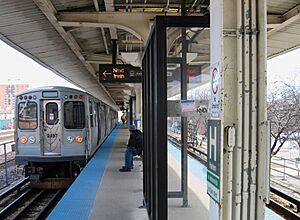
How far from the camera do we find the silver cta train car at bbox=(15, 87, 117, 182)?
9.27 meters

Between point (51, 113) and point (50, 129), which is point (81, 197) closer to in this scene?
point (50, 129)

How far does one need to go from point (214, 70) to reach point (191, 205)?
3678 millimetres

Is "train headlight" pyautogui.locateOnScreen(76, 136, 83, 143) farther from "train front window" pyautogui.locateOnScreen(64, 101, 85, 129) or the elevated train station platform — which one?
the elevated train station platform

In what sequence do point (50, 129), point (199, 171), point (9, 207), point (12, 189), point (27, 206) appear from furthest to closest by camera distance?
1. point (50, 129)
2. point (12, 189)
3. point (27, 206)
4. point (9, 207)
5. point (199, 171)

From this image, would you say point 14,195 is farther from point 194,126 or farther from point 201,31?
point 201,31

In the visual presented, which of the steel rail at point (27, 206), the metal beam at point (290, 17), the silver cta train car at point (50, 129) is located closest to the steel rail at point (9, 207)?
the steel rail at point (27, 206)

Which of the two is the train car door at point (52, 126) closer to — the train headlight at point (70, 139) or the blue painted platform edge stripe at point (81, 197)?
the train headlight at point (70, 139)

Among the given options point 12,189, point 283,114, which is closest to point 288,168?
point 283,114

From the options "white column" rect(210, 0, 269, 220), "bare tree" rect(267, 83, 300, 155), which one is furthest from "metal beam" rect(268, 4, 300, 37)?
"white column" rect(210, 0, 269, 220)

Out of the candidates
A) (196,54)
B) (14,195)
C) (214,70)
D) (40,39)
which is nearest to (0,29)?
(40,39)

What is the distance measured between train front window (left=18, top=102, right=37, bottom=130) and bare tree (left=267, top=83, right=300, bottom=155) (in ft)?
26.0

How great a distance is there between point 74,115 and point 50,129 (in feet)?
2.60

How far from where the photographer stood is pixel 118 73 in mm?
9523

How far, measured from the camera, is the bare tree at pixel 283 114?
12.2 m
